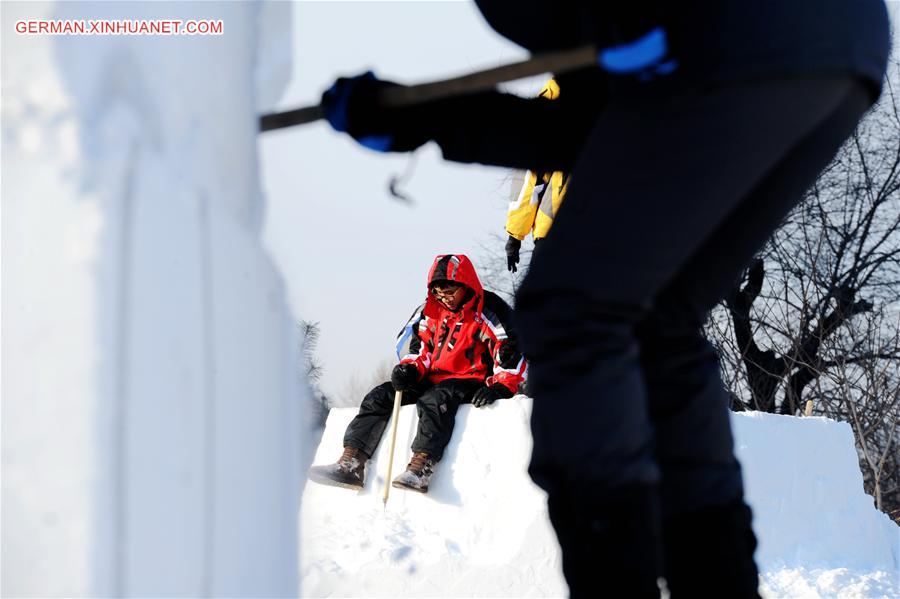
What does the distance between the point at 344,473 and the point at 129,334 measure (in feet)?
10.2

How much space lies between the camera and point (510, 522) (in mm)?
3039

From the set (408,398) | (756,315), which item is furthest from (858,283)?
(408,398)

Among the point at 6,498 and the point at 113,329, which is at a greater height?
the point at 113,329

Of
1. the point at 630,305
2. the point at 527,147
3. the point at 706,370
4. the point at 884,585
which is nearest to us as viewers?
the point at 630,305

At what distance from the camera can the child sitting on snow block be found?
3.71 metres

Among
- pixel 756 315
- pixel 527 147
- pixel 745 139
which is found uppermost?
pixel 756 315

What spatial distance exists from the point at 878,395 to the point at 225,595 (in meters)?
8.90

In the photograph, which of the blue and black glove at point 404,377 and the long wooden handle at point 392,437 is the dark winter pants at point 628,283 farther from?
the blue and black glove at point 404,377

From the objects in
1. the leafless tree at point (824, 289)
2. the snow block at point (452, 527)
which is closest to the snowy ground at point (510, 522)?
the snow block at point (452, 527)

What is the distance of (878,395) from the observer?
8680mm

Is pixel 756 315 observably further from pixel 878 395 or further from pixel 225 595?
pixel 225 595

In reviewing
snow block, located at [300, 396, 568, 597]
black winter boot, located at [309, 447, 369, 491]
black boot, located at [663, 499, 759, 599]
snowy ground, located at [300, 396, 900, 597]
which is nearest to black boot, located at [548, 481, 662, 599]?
black boot, located at [663, 499, 759, 599]

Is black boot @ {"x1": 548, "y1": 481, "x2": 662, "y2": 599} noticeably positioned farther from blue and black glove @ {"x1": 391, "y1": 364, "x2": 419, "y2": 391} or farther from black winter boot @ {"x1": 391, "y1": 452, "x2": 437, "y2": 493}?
blue and black glove @ {"x1": 391, "y1": 364, "x2": 419, "y2": 391}

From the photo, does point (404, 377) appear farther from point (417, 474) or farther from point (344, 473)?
point (417, 474)
